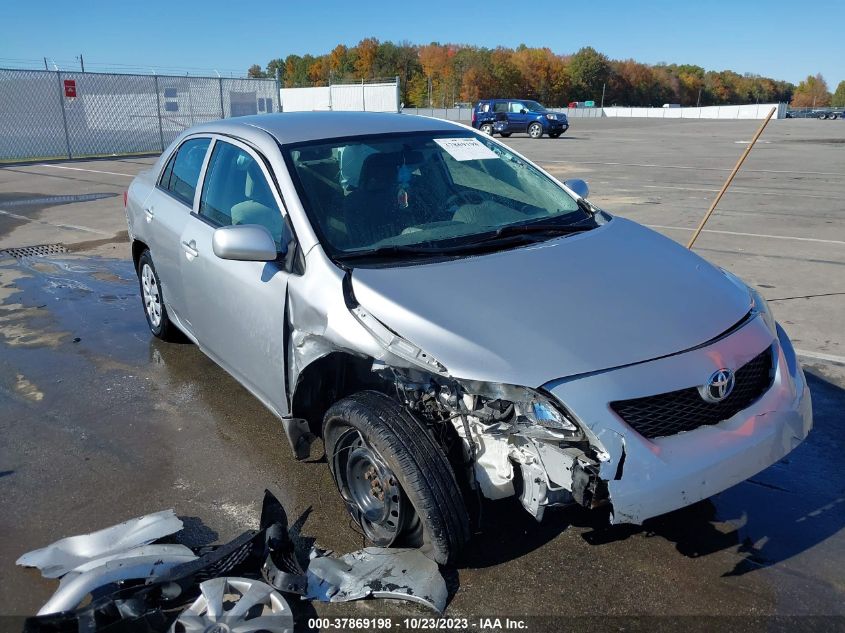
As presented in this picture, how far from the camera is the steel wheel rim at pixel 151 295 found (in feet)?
17.4

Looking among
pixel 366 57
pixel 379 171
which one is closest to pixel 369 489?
pixel 379 171

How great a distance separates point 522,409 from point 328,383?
1098mm

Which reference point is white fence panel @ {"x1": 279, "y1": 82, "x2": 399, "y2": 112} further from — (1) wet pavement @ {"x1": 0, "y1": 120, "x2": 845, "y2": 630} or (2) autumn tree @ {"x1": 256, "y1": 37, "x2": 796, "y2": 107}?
(2) autumn tree @ {"x1": 256, "y1": 37, "x2": 796, "y2": 107}

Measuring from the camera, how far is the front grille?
8.14 feet

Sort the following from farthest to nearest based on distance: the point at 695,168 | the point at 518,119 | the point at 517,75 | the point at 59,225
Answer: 1. the point at 517,75
2. the point at 518,119
3. the point at 695,168
4. the point at 59,225

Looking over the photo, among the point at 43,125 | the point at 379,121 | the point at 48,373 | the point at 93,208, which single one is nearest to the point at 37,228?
the point at 93,208

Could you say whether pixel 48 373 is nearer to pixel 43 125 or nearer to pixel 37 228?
pixel 37 228

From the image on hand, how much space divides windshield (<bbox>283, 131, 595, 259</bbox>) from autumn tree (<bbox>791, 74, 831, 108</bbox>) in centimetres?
14822

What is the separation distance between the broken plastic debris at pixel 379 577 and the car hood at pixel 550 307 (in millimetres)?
847

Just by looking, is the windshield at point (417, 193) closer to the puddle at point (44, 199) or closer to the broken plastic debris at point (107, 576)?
the broken plastic debris at point (107, 576)

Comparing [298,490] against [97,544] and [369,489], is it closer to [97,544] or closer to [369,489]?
[369,489]

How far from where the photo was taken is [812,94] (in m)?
144

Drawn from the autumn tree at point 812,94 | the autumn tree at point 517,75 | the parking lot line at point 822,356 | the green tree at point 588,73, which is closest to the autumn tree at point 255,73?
the autumn tree at point 517,75

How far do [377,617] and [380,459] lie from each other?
0.57m
